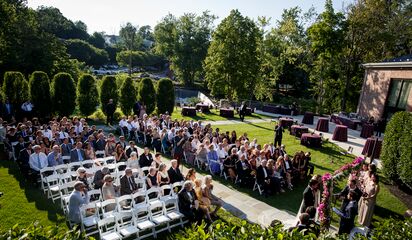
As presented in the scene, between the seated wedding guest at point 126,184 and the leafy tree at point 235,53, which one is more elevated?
the leafy tree at point 235,53

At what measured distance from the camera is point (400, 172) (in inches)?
448

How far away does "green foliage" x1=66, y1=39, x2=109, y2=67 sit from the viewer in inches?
3024

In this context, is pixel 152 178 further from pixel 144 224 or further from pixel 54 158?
pixel 54 158

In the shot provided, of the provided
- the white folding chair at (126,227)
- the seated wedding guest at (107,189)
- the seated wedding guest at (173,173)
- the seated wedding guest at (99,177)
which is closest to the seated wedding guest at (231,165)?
the seated wedding guest at (173,173)

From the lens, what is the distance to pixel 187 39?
51.0 meters

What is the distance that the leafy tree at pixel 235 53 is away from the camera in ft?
100

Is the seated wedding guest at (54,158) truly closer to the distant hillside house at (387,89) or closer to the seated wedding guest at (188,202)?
the seated wedding guest at (188,202)

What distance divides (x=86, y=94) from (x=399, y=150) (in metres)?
17.7

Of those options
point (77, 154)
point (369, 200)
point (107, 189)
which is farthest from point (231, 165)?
point (77, 154)

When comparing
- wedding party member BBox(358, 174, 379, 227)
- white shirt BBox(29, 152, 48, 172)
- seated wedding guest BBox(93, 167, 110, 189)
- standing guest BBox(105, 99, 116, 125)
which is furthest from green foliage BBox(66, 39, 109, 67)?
wedding party member BBox(358, 174, 379, 227)

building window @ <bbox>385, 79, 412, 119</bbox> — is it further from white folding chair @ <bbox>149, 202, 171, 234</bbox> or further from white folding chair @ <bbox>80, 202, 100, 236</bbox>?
white folding chair @ <bbox>80, 202, 100, 236</bbox>

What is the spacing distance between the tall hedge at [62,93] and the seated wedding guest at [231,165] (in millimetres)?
12588

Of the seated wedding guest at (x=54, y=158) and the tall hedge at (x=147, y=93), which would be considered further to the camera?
the tall hedge at (x=147, y=93)

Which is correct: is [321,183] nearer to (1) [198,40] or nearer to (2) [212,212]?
(2) [212,212]
